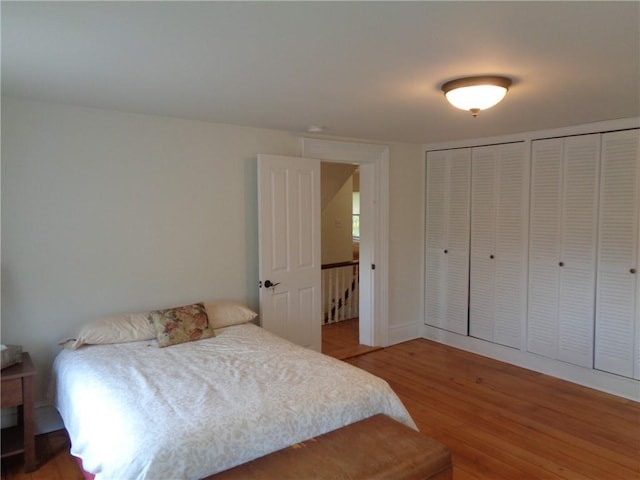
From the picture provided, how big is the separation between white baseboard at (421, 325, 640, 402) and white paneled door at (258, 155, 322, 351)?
5.30 feet

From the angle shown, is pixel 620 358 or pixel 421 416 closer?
pixel 421 416

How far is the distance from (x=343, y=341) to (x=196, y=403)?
311 centimetres

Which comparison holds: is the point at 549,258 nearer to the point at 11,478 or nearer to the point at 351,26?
the point at 351,26

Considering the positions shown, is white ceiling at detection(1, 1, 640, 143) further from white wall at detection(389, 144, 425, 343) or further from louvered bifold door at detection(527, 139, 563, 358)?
white wall at detection(389, 144, 425, 343)

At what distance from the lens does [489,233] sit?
14.9 feet

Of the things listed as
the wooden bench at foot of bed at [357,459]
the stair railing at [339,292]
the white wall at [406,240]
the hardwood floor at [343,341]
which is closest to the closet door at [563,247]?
the white wall at [406,240]

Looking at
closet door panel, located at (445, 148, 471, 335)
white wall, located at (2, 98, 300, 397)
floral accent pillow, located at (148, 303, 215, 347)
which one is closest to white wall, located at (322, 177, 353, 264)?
closet door panel, located at (445, 148, 471, 335)

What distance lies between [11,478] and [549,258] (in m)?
4.31

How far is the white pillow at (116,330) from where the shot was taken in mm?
2920

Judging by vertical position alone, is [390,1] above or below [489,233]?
above

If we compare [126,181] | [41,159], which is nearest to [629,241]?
[126,181]

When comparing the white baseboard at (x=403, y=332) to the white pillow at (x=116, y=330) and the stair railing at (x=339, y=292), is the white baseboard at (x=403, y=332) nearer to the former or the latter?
the stair railing at (x=339, y=292)

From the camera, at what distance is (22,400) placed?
2.52 meters

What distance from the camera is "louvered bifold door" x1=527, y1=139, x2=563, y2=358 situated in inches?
157
